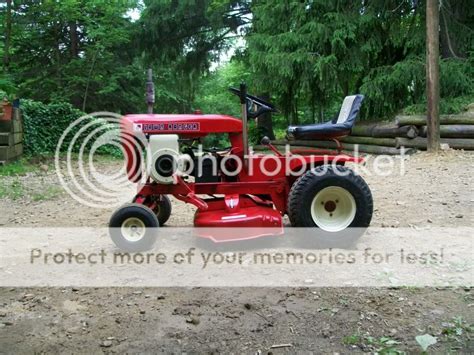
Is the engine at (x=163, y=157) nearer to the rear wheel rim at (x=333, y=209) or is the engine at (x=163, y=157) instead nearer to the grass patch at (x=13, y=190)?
the rear wheel rim at (x=333, y=209)

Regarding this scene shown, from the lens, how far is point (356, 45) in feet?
44.5

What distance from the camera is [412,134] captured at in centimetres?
1182

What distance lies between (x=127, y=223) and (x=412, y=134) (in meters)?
9.07

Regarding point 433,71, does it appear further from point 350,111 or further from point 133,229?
point 133,229

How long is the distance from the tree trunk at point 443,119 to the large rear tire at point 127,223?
9.03 m

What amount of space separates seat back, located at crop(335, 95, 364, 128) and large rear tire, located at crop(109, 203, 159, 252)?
2193mm

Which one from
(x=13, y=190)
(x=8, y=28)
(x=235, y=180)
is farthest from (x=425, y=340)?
(x=8, y=28)

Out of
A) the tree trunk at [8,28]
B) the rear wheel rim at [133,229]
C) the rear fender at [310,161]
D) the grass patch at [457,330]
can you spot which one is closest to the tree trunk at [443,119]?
the rear fender at [310,161]

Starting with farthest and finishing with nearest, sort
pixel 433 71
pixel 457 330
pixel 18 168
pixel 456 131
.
→ pixel 456 131, pixel 18 168, pixel 433 71, pixel 457 330

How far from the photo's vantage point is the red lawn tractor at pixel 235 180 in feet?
15.1

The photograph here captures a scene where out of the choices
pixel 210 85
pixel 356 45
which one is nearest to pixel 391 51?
pixel 356 45

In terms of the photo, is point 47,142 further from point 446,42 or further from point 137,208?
point 446,42

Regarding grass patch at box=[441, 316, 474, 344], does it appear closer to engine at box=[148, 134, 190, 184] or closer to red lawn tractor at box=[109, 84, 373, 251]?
red lawn tractor at box=[109, 84, 373, 251]

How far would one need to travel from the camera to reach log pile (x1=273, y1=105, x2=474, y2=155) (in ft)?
36.8
